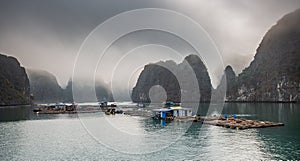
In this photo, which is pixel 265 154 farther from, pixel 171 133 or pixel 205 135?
pixel 171 133

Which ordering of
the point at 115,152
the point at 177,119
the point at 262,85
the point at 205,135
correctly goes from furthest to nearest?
1. the point at 262,85
2. the point at 177,119
3. the point at 205,135
4. the point at 115,152

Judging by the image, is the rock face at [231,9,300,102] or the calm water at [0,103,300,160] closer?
the calm water at [0,103,300,160]

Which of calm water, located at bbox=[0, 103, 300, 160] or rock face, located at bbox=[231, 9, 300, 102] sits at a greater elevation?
rock face, located at bbox=[231, 9, 300, 102]

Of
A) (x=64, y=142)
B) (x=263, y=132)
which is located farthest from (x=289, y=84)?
(x=64, y=142)

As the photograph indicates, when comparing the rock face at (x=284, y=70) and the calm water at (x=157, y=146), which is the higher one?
the rock face at (x=284, y=70)

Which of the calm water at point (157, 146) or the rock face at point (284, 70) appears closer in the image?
the calm water at point (157, 146)

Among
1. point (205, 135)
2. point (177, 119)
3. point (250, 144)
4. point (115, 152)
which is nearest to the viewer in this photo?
point (115, 152)

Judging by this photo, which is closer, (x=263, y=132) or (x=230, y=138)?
(x=230, y=138)

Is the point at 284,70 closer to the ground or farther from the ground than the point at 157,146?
farther from the ground

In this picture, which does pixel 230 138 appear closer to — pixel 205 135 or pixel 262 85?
pixel 205 135

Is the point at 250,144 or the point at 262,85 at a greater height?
the point at 262,85

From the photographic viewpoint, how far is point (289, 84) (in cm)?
16888

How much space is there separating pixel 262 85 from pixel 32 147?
188m

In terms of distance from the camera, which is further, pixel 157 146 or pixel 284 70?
pixel 284 70
